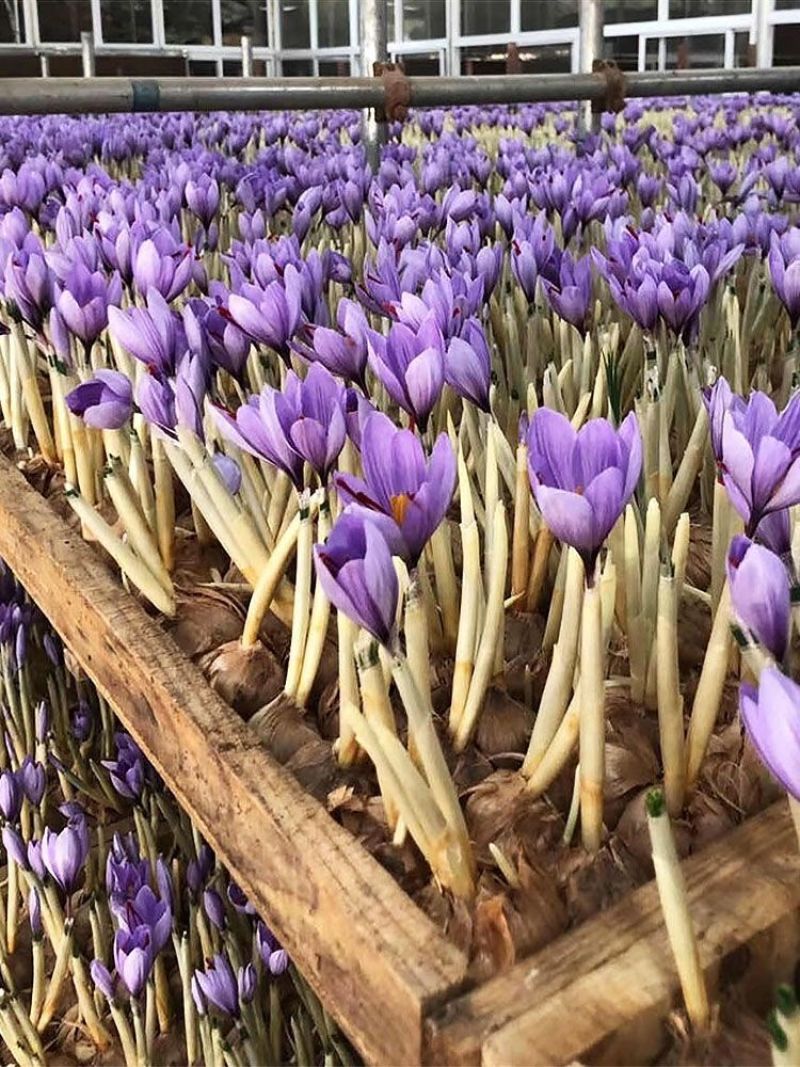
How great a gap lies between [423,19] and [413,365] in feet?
42.7

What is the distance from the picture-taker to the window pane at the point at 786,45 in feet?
29.9

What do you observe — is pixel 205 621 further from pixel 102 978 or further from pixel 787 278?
pixel 787 278

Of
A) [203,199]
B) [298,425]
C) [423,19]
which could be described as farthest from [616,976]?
[423,19]

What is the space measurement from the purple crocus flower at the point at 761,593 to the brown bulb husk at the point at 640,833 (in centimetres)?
11

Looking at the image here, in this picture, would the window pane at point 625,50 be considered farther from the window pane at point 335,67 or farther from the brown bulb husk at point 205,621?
the brown bulb husk at point 205,621

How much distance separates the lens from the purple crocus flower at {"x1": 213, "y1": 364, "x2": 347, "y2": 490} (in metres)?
0.60

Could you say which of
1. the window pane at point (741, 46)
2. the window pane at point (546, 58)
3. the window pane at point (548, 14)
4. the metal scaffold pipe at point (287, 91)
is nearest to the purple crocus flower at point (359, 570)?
the metal scaffold pipe at point (287, 91)

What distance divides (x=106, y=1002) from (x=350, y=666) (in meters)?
0.68

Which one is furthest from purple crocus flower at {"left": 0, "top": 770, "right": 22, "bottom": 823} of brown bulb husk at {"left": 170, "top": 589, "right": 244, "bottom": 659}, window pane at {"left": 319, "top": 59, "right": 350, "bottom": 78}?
window pane at {"left": 319, "top": 59, "right": 350, "bottom": 78}

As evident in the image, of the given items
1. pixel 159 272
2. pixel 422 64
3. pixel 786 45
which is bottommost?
pixel 159 272

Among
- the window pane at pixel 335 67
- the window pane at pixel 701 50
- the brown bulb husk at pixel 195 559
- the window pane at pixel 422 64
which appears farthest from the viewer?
the window pane at pixel 335 67

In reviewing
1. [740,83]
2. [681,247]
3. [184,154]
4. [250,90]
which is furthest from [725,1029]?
[740,83]

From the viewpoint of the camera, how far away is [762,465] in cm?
49

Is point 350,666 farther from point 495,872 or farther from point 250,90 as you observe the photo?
point 250,90
